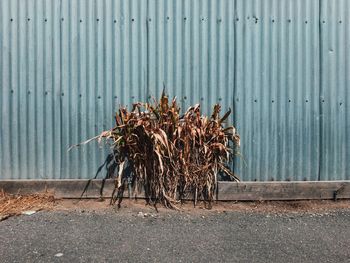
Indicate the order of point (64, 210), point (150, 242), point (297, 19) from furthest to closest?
Result: point (297, 19), point (64, 210), point (150, 242)

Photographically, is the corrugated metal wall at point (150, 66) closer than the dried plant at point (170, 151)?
No

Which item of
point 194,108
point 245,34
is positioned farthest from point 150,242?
point 245,34

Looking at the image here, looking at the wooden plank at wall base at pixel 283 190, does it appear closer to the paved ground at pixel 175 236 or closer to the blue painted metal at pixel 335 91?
the blue painted metal at pixel 335 91

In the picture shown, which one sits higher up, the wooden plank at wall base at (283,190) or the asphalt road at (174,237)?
the wooden plank at wall base at (283,190)

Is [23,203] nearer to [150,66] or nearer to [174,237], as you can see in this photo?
[174,237]

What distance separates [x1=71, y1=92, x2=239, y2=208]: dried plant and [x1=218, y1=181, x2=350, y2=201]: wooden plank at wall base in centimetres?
24

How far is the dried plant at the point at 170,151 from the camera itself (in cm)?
643

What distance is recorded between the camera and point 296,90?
6820 mm

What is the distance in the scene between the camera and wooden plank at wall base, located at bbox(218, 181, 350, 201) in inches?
263

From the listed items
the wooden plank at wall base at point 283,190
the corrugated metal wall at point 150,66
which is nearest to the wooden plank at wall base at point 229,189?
the wooden plank at wall base at point 283,190

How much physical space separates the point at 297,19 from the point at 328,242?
9.64ft

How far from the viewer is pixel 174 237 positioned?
546 cm

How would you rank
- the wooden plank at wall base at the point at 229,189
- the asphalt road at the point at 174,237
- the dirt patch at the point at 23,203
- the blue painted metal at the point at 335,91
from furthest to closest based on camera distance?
the blue painted metal at the point at 335,91
the wooden plank at wall base at the point at 229,189
the dirt patch at the point at 23,203
the asphalt road at the point at 174,237

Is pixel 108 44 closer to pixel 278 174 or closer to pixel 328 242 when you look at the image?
pixel 278 174
